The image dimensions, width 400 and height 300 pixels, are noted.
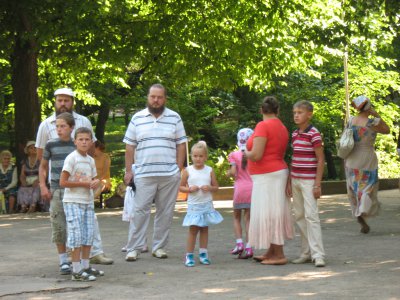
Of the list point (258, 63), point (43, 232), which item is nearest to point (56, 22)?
point (258, 63)

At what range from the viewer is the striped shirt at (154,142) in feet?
36.9

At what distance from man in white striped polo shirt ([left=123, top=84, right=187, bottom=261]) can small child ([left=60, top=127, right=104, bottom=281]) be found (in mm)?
1400

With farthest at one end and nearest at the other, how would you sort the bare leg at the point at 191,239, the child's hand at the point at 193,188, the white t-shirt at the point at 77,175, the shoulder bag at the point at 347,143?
the shoulder bag at the point at 347,143, the child's hand at the point at 193,188, the bare leg at the point at 191,239, the white t-shirt at the point at 77,175

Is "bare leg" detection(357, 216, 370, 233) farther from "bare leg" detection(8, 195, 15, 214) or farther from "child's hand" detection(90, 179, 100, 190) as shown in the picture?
"bare leg" detection(8, 195, 15, 214)

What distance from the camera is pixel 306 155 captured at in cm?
1073

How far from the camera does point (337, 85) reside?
3653cm

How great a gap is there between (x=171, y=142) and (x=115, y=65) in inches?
548

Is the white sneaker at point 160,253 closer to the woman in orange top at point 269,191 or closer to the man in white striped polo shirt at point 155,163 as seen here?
the man in white striped polo shirt at point 155,163

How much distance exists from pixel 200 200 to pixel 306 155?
130cm

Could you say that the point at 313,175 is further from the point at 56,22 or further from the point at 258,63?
the point at 258,63

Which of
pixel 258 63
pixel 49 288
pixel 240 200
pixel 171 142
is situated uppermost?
pixel 258 63

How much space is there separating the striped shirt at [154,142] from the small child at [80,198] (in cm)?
147

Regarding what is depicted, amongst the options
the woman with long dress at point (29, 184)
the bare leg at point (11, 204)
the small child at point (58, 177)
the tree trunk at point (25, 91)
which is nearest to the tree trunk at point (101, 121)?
the tree trunk at point (25, 91)

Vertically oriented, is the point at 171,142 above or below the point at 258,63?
below
